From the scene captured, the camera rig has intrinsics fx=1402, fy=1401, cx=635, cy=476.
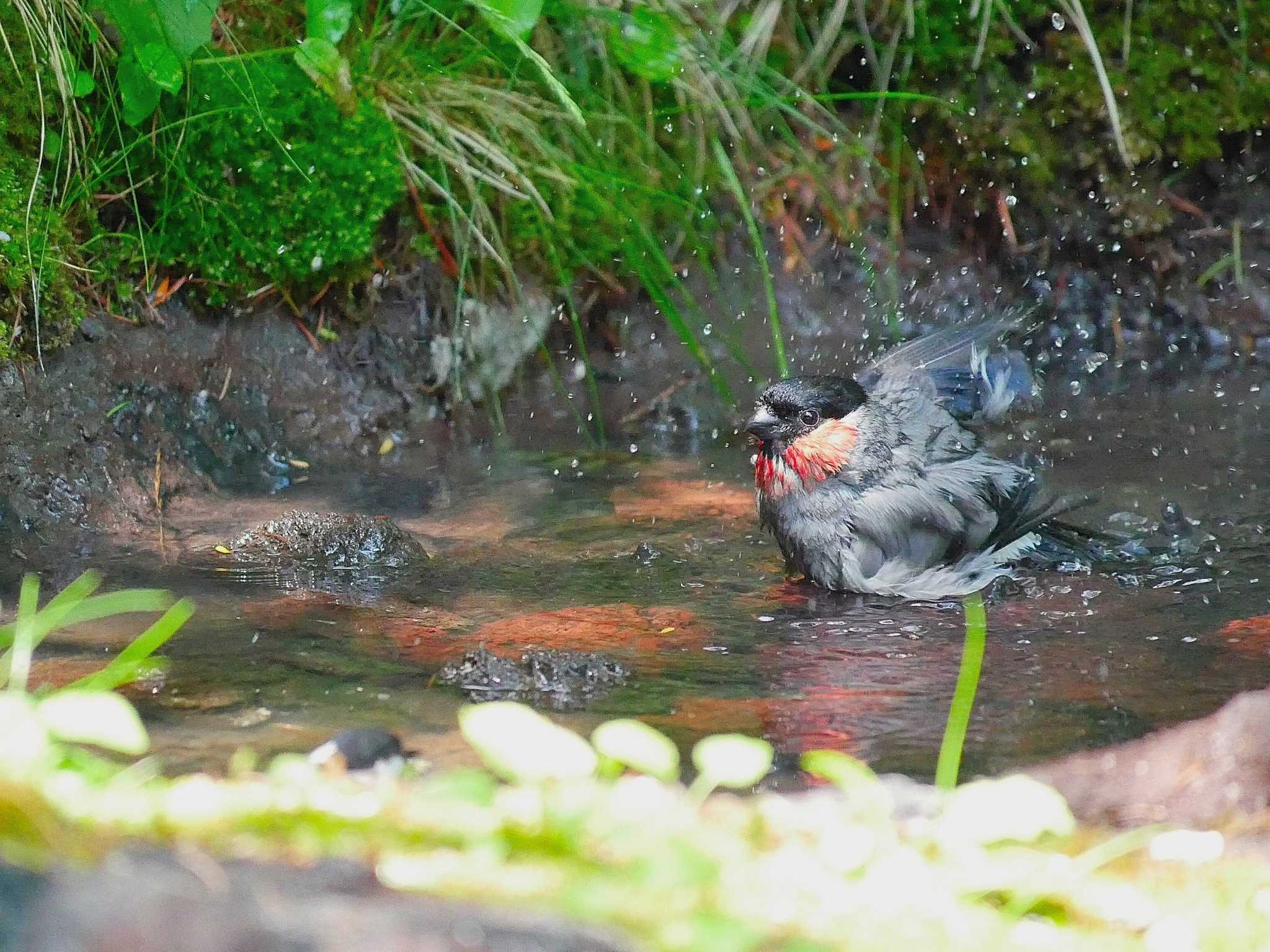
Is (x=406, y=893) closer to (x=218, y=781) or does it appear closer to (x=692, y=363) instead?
(x=218, y=781)

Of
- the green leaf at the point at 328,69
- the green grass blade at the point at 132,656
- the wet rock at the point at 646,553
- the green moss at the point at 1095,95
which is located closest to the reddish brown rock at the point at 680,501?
the wet rock at the point at 646,553

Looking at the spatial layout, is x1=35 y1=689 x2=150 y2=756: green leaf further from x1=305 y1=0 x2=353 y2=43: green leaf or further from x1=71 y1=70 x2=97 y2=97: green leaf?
x1=305 y1=0 x2=353 y2=43: green leaf

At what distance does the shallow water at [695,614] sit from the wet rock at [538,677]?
0.05 metres

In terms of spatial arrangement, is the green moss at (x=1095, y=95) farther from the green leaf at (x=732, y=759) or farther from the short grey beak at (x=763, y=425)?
the green leaf at (x=732, y=759)

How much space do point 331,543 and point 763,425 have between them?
1.55 m

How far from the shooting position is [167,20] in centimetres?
439

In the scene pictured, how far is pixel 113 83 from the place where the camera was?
502 cm

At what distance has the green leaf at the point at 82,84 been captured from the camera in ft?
15.8

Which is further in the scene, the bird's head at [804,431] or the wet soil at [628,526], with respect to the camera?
the bird's head at [804,431]

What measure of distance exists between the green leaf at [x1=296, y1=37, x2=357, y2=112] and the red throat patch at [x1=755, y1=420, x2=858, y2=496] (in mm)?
2139

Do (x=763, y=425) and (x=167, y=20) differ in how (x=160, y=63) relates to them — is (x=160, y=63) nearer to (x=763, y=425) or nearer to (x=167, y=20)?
(x=167, y=20)

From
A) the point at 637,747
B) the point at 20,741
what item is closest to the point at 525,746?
the point at 637,747

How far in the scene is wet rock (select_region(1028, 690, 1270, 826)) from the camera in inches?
99.6

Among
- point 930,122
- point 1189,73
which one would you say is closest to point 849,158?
point 930,122
